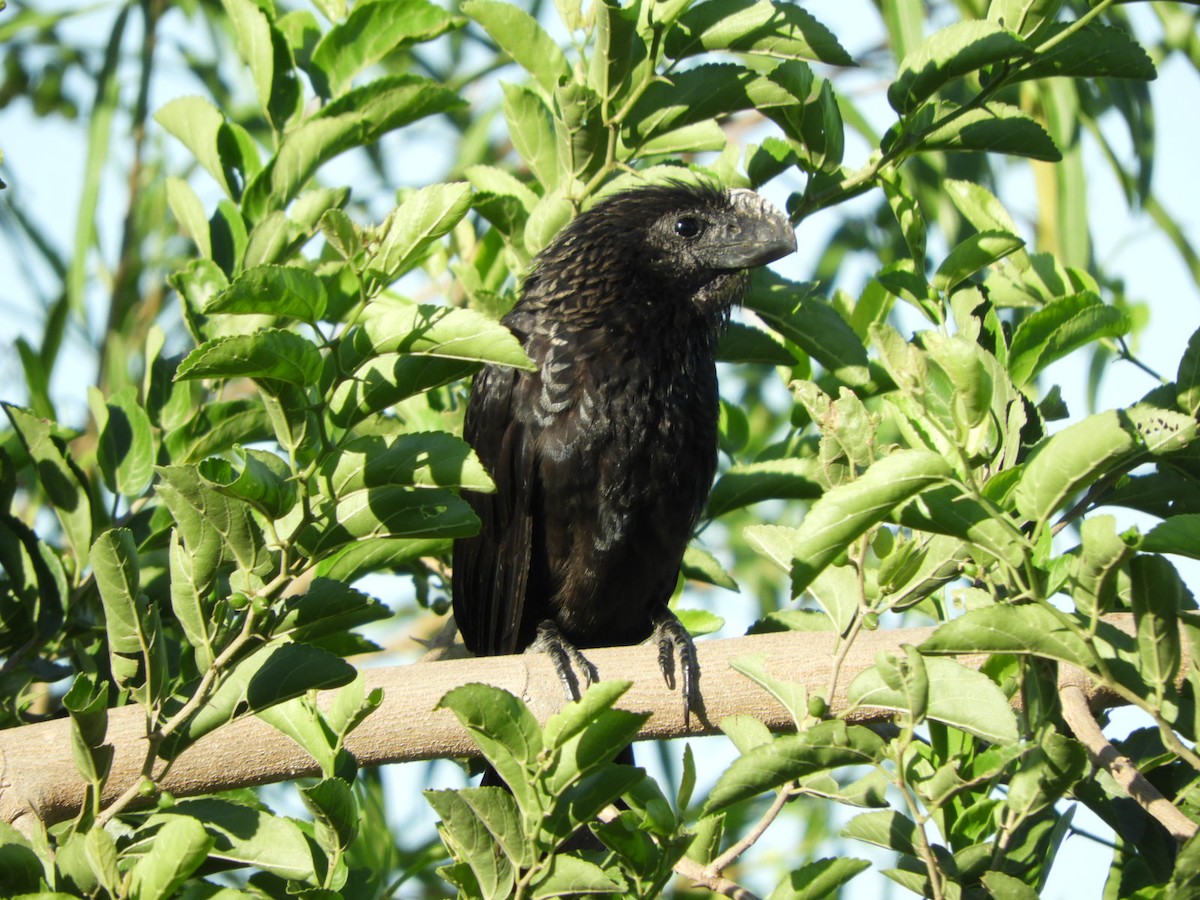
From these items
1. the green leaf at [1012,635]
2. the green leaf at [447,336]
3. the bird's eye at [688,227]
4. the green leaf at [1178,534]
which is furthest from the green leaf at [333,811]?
the bird's eye at [688,227]

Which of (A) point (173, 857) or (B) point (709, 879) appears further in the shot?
(B) point (709, 879)

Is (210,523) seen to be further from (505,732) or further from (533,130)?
(533,130)

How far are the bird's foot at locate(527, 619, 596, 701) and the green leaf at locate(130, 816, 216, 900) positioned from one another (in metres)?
1.17

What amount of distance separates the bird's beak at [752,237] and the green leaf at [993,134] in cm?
77

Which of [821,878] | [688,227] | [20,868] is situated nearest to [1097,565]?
[821,878]

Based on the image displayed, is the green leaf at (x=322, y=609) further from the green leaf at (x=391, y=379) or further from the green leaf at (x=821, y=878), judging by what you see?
the green leaf at (x=821, y=878)

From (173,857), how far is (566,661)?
1.57m

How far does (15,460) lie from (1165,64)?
3565mm

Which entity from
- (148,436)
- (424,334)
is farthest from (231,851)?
(148,436)

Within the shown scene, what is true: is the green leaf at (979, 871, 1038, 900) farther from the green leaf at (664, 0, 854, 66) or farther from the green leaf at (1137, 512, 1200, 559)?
the green leaf at (664, 0, 854, 66)

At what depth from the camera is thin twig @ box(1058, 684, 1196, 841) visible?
2.00 meters

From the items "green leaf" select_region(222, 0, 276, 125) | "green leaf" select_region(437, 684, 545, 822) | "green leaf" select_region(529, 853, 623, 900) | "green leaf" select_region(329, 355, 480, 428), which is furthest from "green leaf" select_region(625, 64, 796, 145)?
"green leaf" select_region(529, 853, 623, 900)

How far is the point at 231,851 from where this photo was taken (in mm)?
1970

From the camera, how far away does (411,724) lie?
2.27 metres
